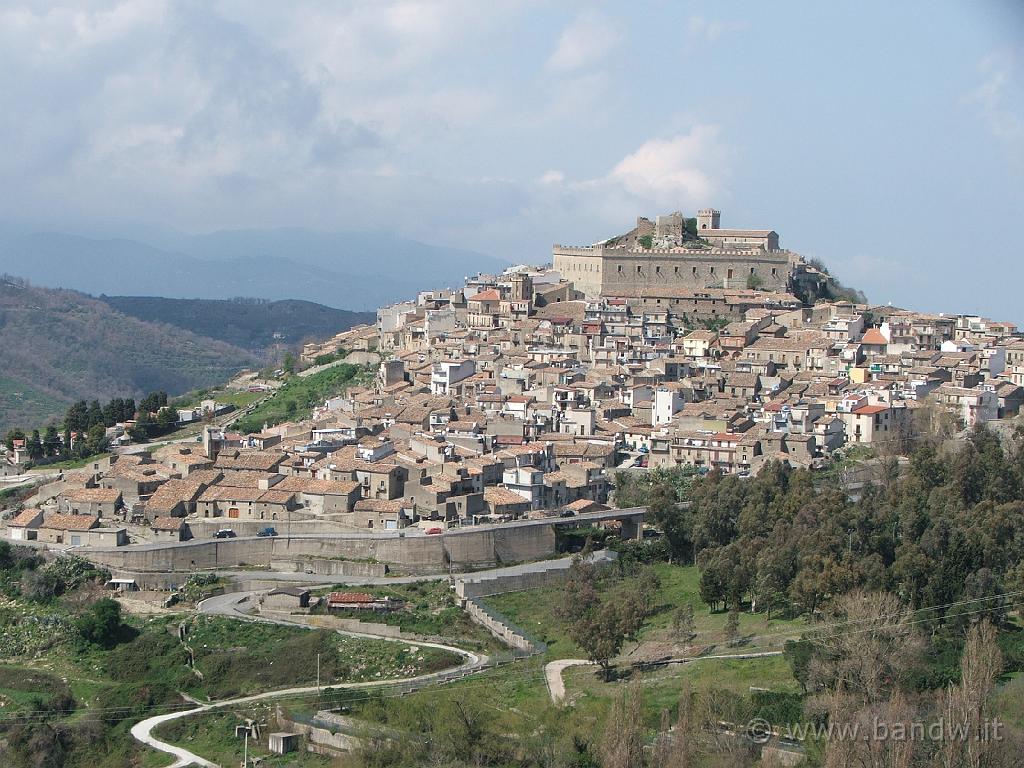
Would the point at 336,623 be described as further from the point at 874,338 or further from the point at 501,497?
the point at 874,338

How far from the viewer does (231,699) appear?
2334 centimetres

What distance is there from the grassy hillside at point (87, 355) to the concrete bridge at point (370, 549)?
4086 cm

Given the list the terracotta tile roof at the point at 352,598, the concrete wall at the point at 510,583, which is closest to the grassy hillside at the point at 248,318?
the concrete wall at the point at 510,583

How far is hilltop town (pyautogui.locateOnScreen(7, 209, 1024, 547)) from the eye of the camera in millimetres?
29641

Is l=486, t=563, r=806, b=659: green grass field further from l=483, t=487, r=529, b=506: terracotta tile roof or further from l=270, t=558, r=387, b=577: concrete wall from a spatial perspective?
l=483, t=487, r=529, b=506: terracotta tile roof

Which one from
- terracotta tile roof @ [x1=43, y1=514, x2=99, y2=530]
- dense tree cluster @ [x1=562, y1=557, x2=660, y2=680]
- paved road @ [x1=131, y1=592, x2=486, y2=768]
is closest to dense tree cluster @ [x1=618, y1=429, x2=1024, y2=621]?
dense tree cluster @ [x1=562, y1=557, x2=660, y2=680]

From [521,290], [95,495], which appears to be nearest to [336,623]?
[95,495]

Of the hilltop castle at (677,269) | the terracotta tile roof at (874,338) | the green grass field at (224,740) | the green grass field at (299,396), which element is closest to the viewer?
the green grass field at (224,740)

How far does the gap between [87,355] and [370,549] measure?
63542mm

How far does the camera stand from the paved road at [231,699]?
2136cm

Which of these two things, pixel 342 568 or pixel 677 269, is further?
pixel 677 269

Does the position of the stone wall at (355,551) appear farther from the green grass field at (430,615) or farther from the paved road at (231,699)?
the paved road at (231,699)

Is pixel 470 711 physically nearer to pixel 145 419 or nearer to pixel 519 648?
pixel 519 648

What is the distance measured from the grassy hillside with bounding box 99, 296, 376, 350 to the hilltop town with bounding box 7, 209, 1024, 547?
56878 mm
